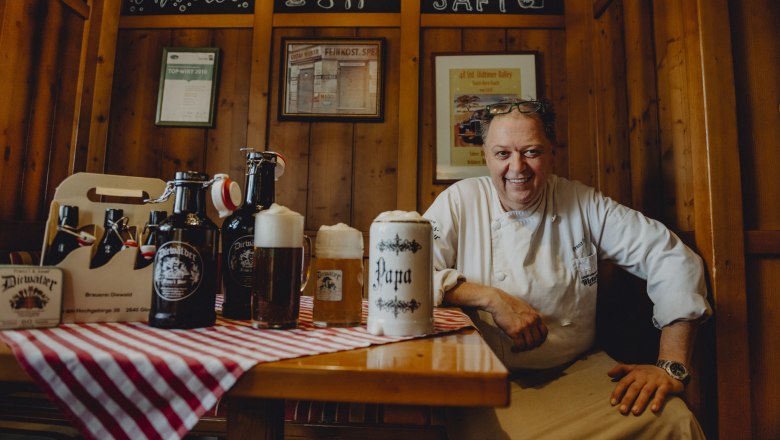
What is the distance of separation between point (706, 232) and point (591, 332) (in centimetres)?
51

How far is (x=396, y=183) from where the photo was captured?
245cm

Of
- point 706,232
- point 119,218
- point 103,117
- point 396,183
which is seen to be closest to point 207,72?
point 103,117

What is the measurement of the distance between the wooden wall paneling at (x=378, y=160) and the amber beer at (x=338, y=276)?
5.01ft

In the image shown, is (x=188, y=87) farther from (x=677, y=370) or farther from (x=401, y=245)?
(x=677, y=370)

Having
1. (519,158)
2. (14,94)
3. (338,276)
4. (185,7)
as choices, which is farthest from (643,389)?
(185,7)

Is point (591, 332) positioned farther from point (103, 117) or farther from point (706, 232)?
point (103, 117)

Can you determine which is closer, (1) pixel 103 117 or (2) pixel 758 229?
(2) pixel 758 229

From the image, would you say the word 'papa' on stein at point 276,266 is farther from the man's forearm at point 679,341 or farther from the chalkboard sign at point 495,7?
the chalkboard sign at point 495,7

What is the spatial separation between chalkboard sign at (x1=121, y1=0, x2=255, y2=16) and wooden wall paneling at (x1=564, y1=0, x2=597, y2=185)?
1.86 metres

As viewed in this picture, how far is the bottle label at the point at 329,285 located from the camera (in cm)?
89

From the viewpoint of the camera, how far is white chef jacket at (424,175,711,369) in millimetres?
1426

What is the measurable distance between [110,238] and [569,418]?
4.10 ft

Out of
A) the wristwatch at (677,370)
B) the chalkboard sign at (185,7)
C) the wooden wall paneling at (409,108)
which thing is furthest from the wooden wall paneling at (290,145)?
the wristwatch at (677,370)

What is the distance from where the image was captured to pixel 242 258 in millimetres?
966
